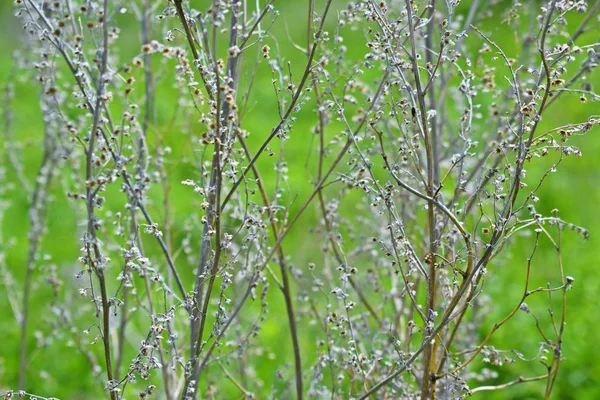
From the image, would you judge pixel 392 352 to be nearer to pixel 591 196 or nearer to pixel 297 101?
pixel 297 101

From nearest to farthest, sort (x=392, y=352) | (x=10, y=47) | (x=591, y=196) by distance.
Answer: (x=392, y=352) < (x=591, y=196) < (x=10, y=47)

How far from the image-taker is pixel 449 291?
2389 millimetres

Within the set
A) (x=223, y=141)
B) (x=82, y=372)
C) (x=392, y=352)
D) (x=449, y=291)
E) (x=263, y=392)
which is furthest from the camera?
(x=82, y=372)

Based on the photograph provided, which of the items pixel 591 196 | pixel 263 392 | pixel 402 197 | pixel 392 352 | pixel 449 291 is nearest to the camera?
pixel 449 291

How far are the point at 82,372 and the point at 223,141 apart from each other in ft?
10.2

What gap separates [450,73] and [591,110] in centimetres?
427

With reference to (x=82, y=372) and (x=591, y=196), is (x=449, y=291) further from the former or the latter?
(x=591, y=196)

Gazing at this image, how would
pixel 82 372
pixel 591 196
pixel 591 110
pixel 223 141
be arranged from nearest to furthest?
pixel 223 141
pixel 82 372
pixel 591 196
pixel 591 110

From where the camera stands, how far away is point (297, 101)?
84.7 inches

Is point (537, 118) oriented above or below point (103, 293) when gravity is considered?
above

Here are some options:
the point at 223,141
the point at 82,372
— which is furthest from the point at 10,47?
the point at 223,141

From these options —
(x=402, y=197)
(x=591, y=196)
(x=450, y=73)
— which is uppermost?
(x=591, y=196)

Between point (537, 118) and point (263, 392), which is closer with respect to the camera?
point (537, 118)

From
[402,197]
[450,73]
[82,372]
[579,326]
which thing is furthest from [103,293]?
[579,326]
